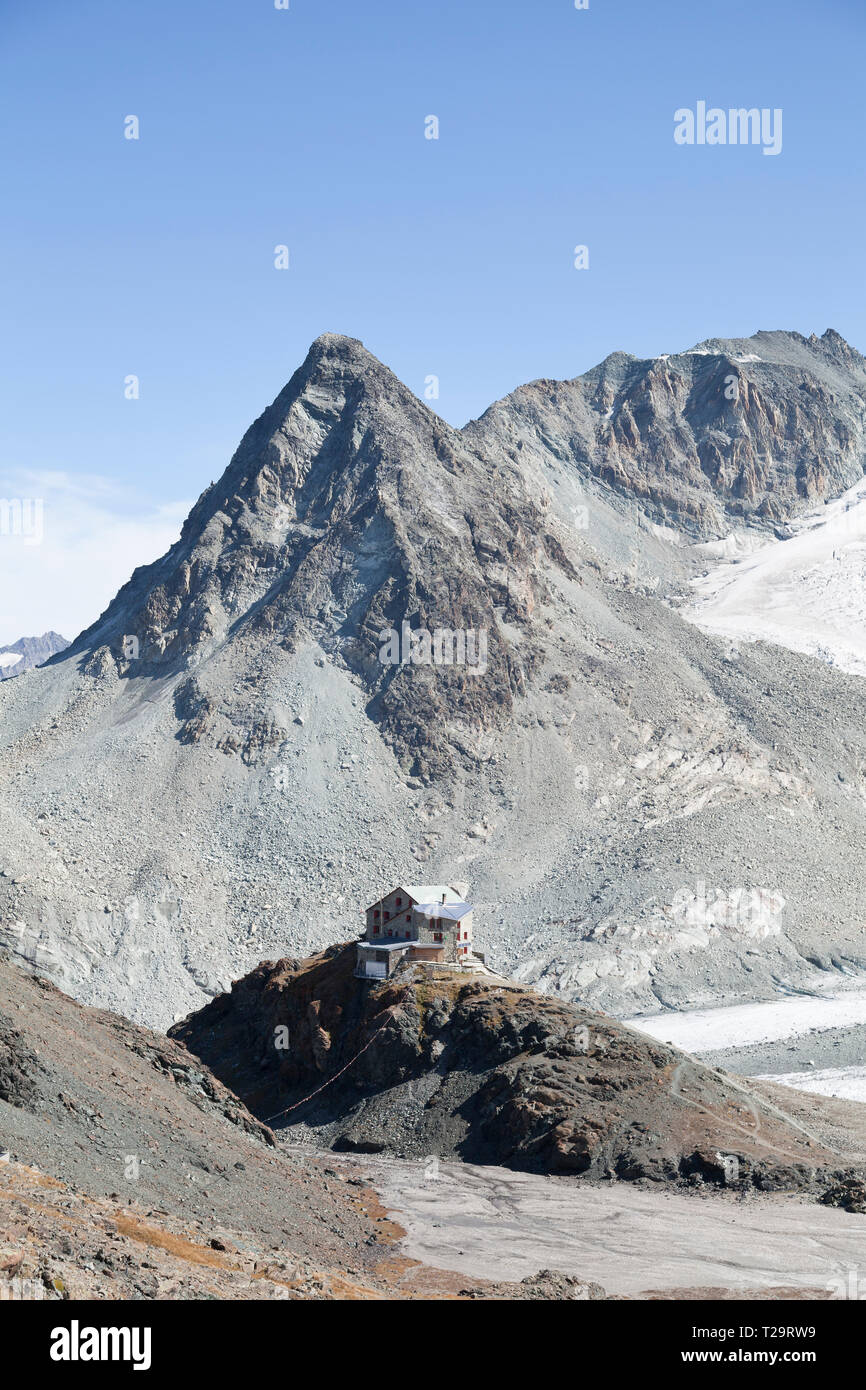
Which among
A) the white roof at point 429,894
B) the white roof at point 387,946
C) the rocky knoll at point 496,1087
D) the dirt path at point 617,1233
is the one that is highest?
the white roof at point 429,894

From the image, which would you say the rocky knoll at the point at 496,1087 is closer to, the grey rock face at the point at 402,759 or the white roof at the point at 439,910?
the white roof at the point at 439,910

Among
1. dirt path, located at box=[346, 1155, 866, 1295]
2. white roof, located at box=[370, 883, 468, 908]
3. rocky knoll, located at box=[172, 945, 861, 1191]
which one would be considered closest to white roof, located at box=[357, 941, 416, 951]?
rocky knoll, located at box=[172, 945, 861, 1191]

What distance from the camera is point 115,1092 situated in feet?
149

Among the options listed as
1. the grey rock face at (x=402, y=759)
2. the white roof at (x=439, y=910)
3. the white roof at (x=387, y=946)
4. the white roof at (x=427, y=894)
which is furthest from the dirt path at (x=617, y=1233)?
the grey rock face at (x=402, y=759)

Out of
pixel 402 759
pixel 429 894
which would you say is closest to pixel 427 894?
pixel 429 894

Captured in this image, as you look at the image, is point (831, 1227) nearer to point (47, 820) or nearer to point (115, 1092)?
point (115, 1092)

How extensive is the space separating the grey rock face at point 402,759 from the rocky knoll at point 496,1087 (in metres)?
41.4

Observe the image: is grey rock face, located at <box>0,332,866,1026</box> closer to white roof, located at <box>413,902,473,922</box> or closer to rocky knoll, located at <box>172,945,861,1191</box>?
rocky knoll, located at <box>172,945,861,1191</box>

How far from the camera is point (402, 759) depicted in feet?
512

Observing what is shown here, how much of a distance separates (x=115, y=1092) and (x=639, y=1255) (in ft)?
63.1

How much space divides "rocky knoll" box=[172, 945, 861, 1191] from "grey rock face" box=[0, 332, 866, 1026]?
41.4 metres

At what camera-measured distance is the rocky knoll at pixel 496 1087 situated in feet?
198

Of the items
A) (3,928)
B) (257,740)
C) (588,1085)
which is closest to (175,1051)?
(588,1085)

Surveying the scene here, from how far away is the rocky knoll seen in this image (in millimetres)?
60469
